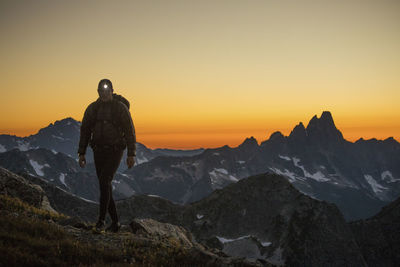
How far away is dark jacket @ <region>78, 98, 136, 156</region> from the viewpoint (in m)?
10.4

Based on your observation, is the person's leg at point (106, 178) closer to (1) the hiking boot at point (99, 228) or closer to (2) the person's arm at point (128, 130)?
(1) the hiking boot at point (99, 228)

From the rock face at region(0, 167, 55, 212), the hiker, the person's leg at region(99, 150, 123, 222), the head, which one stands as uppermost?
the head

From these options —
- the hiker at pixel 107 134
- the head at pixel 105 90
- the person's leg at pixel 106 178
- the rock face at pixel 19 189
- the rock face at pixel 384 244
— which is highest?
the head at pixel 105 90

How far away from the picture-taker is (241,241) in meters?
180

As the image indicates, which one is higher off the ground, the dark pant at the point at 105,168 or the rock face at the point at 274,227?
the dark pant at the point at 105,168

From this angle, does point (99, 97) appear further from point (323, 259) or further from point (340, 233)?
point (340, 233)

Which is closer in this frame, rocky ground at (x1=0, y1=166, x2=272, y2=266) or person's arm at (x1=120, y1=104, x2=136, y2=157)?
rocky ground at (x1=0, y1=166, x2=272, y2=266)

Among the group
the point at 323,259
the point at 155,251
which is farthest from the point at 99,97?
the point at 323,259

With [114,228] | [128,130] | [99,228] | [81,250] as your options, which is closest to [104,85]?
[128,130]

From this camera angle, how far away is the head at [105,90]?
1059cm

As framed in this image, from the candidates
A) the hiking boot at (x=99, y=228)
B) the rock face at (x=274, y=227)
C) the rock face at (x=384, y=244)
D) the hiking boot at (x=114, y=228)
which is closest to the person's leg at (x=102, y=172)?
the hiking boot at (x=99, y=228)

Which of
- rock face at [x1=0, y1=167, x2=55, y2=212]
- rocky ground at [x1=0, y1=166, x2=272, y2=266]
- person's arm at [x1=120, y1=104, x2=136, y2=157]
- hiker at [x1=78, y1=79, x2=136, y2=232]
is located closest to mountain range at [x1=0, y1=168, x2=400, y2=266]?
rock face at [x1=0, y1=167, x2=55, y2=212]

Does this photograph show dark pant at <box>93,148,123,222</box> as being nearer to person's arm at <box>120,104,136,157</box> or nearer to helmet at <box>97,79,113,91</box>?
person's arm at <box>120,104,136,157</box>

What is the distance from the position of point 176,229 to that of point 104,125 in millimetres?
10324
